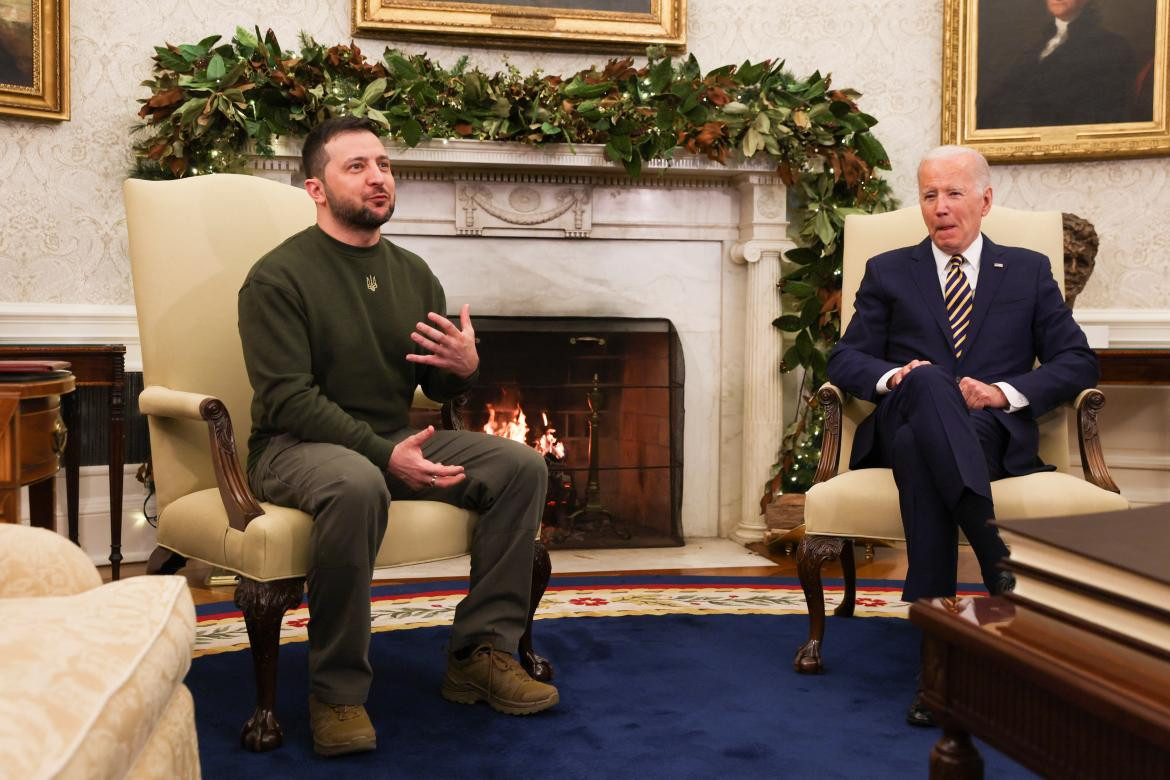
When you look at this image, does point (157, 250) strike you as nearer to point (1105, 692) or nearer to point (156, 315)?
point (156, 315)

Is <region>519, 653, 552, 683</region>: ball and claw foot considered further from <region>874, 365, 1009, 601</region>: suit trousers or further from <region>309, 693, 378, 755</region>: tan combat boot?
<region>874, 365, 1009, 601</region>: suit trousers

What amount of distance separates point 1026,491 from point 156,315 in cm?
214

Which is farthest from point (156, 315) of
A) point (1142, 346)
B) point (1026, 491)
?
point (1142, 346)

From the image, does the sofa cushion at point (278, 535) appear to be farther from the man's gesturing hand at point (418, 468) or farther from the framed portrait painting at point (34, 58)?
the framed portrait painting at point (34, 58)

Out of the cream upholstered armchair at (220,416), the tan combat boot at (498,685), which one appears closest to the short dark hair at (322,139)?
the cream upholstered armchair at (220,416)

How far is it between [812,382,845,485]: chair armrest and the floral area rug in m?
0.67

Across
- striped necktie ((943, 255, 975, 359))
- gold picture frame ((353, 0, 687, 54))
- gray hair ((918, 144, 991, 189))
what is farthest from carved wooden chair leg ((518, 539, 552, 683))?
gold picture frame ((353, 0, 687, 54))

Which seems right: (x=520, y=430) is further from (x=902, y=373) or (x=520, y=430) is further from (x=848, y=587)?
(x=902, y=373)

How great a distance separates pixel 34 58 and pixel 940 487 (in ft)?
11.9

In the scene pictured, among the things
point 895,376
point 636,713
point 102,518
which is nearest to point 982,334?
point 895,376

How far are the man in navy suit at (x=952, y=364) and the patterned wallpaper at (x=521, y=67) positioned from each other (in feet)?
6.52

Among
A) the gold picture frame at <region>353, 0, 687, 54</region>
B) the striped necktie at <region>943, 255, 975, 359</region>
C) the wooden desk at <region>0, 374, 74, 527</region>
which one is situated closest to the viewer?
the wooden desk at <region>0, 374, 74, 527</region>

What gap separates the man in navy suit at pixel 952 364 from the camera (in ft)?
7.79

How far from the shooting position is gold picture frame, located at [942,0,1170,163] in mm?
4512
